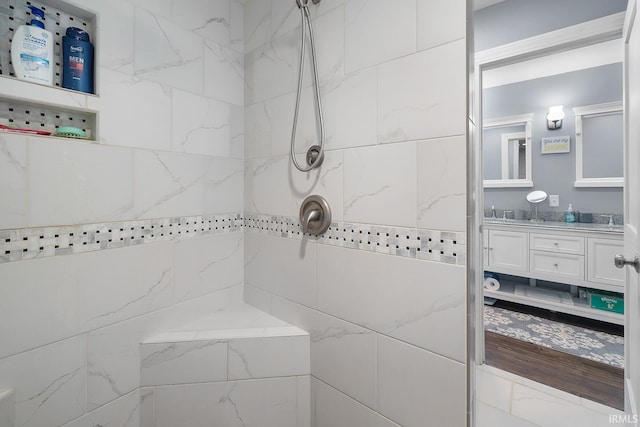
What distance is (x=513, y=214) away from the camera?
3.36m

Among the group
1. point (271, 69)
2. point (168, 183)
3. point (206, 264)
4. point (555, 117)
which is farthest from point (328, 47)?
point (555, 117)

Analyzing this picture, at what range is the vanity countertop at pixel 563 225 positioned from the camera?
2.55 m

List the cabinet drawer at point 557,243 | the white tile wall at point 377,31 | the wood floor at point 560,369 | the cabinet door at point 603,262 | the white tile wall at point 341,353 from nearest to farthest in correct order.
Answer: the white tile wall at point 377,31
the white tile wall at point 341,353
the wood floor at point 560,369
the cabinet door at point 603,262
the cabinet drawer at point 557,243

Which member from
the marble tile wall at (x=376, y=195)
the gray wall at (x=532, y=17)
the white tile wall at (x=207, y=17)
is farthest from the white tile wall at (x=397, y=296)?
the gray wall at (x=532, y=17)

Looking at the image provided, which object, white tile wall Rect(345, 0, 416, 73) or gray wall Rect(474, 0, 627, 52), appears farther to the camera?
gray wall Rect(474, 0, 627, 52)

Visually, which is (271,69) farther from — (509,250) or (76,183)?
(509,250)

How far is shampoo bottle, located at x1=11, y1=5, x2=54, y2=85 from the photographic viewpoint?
866 millimetres

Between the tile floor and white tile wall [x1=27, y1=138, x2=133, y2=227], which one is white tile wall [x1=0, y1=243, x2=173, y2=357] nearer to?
white tile wall [x1=27, y1=138, x2=133, y2=227]

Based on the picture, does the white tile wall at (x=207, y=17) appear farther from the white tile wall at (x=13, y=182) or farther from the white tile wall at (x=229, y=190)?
the white tile wall at (x=13, y=182)

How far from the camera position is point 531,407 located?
151cm

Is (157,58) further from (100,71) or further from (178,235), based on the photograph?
(178,235)

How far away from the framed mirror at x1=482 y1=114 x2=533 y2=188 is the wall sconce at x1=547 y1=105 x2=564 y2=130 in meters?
0.18

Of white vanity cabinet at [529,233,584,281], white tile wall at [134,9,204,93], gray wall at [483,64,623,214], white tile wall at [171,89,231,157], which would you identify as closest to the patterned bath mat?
white vanity cabinet at [529,233,584,281]

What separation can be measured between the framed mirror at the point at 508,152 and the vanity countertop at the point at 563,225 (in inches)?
18.2
